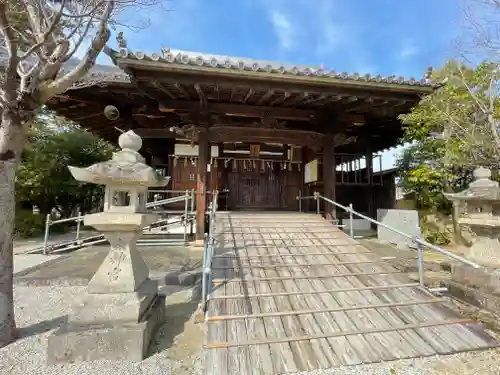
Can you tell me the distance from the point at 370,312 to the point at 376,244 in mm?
5341

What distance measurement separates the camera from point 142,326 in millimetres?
2875

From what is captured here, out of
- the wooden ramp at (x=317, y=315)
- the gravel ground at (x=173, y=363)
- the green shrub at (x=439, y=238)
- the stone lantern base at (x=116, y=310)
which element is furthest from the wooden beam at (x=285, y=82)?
the green shrub at (x=439, y=238)

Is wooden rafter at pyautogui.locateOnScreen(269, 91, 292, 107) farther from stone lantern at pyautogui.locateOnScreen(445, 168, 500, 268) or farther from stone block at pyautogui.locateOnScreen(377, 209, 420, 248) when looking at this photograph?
stone block at pyautogui.locateOnScreen(377, 209, 420, 248)

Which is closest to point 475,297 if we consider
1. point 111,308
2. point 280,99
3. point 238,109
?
point 111,308

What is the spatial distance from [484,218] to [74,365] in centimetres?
619

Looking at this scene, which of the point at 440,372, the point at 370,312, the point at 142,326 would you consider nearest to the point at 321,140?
the point at 370,312

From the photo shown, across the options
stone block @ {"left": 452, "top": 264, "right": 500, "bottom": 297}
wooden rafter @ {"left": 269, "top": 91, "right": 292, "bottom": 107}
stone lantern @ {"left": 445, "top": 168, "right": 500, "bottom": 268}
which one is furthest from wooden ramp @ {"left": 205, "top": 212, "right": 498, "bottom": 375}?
wooden rafter @ {"left": 269, "top": 91, "right": 292, "bottom": 107}

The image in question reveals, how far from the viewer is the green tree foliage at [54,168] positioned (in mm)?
12281

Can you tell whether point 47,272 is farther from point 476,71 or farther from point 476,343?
point 476,71

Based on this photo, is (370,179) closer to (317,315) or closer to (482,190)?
(482,190)

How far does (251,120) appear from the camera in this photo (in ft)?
27.4

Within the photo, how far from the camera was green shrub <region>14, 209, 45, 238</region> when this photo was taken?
37.9 ft

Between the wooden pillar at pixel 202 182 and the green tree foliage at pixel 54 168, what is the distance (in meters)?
10.1

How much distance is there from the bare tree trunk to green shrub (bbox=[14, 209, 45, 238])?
37.0 ft
